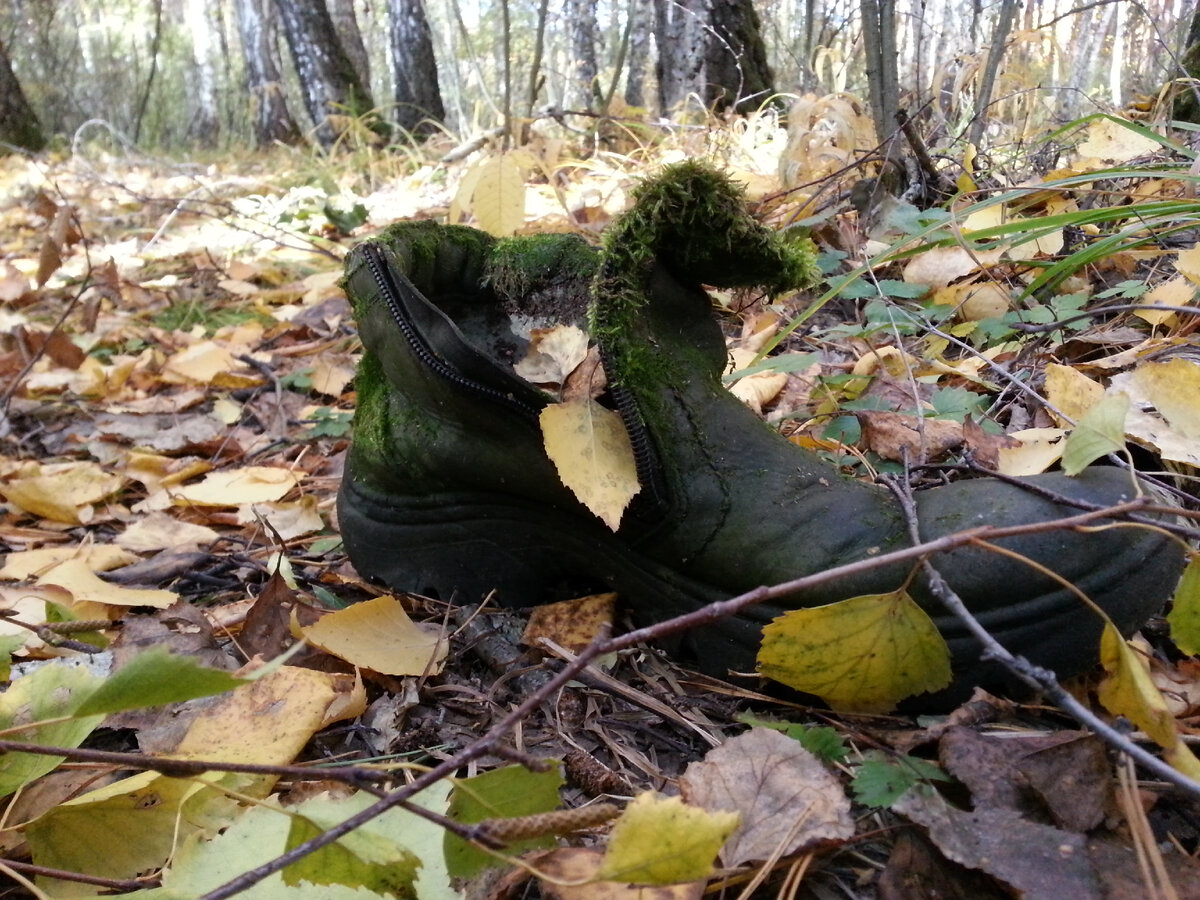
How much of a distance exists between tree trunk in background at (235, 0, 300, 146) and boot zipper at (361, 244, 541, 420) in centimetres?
775

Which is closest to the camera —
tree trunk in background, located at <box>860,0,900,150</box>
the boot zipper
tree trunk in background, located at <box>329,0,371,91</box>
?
the boot zipper

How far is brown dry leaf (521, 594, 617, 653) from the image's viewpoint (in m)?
1.21

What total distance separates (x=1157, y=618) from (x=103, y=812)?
1208 millimetres

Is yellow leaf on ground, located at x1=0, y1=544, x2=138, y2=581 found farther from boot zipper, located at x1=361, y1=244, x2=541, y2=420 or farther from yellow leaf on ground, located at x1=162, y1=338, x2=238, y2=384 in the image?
yellow leaf on ground, located at x1=162, y1=338, x2=238, y2=384

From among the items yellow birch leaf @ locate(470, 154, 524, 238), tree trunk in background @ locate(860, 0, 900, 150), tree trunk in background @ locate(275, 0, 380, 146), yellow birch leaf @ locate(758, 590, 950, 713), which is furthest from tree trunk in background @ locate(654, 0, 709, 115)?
yellow birch leaf @ locate(758, 590, 950, 713)

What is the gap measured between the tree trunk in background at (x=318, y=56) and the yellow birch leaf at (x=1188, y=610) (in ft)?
23.3

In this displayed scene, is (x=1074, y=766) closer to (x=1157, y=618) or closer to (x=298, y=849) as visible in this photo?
(x=1157, y=618)

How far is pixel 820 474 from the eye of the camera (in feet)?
3.88

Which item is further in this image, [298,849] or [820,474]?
[820,474]

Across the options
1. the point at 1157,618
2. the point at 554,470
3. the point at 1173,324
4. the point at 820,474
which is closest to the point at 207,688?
the point at 554,470

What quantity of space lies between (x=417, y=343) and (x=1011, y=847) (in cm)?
89

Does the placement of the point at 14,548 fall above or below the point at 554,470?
below

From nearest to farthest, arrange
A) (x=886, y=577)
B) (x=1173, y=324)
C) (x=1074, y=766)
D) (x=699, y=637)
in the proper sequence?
(x=1074, y=766)
(x=886, y=577)
(x=699, y=637)
(x=1173, y=324)

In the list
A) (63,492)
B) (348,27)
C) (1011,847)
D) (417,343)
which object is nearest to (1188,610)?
(1011,847)
